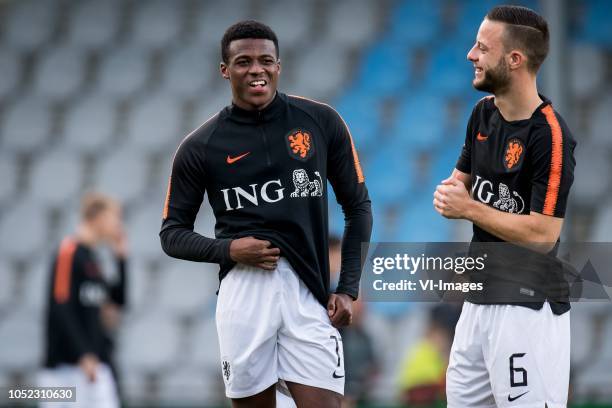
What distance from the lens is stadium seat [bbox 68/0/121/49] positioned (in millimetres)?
11969

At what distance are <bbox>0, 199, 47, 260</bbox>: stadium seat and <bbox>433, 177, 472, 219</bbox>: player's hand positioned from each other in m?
7.34

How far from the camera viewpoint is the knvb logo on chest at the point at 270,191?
4051mm

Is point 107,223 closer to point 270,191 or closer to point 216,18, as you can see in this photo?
point 270,191

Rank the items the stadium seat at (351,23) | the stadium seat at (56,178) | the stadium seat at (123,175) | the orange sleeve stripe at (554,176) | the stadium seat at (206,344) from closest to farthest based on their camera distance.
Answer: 1. the orange sleeve stripe at (554,176)
2. the stadium seat at (206,344)
3. the stadium seat at (123,175)
4. the stadium seat at (56,178)
5. the stadium seat at (351,23)

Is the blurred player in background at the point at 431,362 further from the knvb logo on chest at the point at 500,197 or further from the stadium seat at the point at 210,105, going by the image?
the knvb logo on chest at the point at 500,197

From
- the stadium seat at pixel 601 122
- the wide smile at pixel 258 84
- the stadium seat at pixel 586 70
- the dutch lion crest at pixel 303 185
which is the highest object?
the stadium seat at pixel 586 70

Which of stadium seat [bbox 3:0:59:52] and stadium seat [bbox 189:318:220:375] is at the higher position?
stadium seat [bbox 3:0:59:52]

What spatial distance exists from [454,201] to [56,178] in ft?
25.4

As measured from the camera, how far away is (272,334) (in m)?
4.05

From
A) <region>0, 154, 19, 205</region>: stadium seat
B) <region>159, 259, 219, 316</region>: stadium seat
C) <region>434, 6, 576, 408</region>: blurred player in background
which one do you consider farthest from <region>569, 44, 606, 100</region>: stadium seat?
<region>434, 6, 576, 408</region>: blurred player in background

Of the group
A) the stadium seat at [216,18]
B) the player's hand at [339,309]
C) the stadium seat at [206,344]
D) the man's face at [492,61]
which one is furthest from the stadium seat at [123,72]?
the man's face at [492,61]

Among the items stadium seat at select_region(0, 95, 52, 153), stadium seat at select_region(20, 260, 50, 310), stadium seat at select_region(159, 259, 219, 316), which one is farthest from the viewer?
stadium seat at select_region(0, 95, 52, 153)

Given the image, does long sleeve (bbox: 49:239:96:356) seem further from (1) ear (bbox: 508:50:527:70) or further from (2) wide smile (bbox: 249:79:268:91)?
(1) ear (bbox: 508:50:527:70)

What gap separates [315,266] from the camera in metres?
4.11
